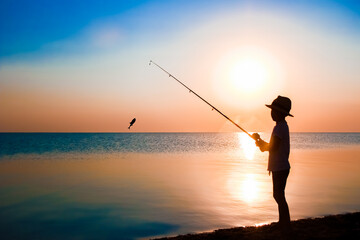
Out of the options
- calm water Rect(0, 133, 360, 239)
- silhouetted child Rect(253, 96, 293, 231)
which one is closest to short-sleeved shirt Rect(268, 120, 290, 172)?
silhouetted child Rect(253, 96, 293, 231)

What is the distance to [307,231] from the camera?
6.71 meters

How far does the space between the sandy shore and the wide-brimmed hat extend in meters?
2.31

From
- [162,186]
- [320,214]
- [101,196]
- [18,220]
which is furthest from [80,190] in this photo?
[320,214]

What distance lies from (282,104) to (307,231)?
114 inches

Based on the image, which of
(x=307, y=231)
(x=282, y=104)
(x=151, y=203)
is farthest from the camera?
(x=151, y=203)

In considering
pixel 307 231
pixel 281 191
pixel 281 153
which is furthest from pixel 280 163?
pixel 307 231

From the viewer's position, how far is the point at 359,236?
20.1ft

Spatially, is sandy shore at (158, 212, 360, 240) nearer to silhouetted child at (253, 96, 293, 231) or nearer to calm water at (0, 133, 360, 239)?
silhouetted child at (253, 96, 293, 231)

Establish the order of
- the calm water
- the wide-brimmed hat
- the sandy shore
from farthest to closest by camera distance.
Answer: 1. the calm water
2. the sandy shore
3. the wide-brimmed hat

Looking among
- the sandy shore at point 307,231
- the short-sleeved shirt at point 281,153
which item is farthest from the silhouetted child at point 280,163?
the sandy shore at point 307,231

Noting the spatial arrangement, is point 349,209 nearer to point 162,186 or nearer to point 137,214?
point 137,214

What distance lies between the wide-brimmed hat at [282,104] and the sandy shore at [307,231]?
2.31 meters

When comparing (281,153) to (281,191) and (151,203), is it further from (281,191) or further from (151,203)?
(151,203)

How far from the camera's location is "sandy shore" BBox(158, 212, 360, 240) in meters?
6.34
